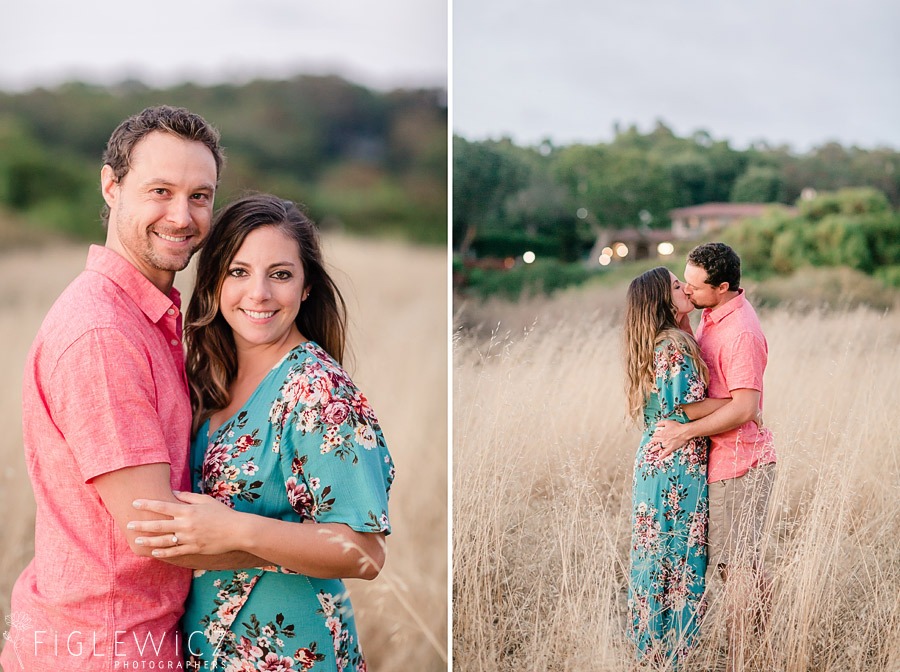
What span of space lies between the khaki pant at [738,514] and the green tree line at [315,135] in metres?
9.71

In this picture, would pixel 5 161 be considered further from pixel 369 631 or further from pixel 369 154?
pixel 369 631

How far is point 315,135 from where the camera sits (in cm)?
1368

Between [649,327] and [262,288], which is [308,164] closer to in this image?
[649,327]

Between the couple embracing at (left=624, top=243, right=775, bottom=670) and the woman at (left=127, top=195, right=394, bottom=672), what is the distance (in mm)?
1040

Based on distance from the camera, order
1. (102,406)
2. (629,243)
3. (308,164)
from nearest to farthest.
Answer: (102,406)
(629,243)
(308,164)

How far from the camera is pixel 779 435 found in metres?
2.34

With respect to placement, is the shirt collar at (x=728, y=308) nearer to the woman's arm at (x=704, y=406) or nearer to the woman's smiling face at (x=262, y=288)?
the woman's arm at (x=704, y=406)

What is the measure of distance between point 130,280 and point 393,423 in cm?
309

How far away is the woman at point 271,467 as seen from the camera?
1.32m

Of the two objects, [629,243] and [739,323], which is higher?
[629,243]

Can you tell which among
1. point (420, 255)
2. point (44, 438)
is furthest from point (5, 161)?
point (44, 438)

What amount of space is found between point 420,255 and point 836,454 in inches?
262

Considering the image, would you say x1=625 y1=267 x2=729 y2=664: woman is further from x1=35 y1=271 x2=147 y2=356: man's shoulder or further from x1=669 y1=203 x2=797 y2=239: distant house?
x1=35 y1=271 x2=147 y2=356: man's shoulder

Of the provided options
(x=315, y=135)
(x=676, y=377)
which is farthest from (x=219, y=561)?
(x=315, y=135)
